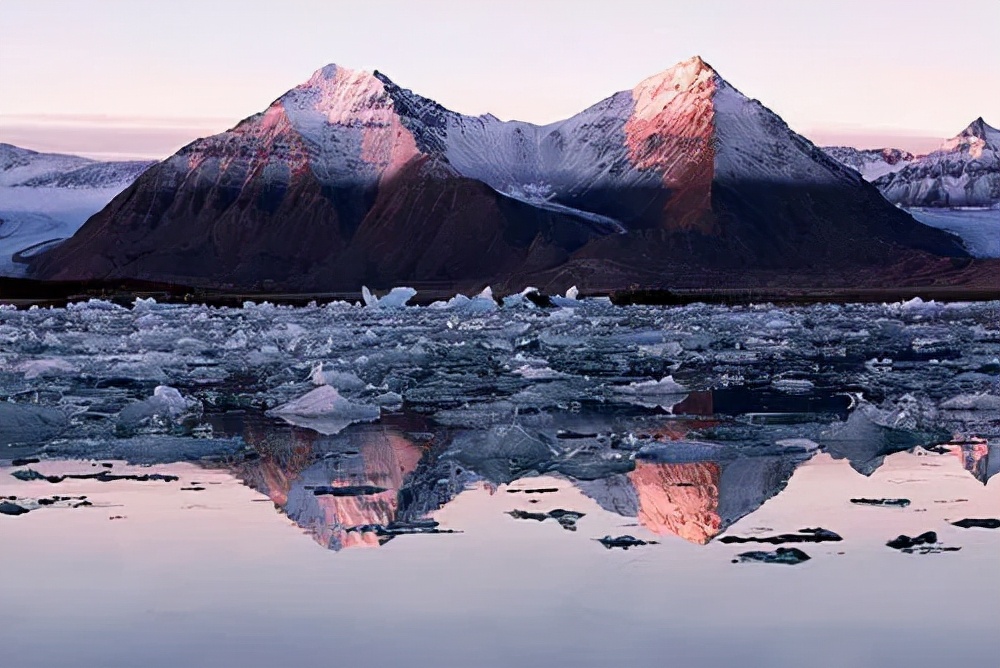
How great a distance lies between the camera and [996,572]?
10.3 m

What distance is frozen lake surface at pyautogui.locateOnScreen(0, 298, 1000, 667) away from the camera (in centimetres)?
870

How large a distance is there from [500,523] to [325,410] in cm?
866

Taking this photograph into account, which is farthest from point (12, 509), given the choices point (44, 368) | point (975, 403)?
point (44, 368)

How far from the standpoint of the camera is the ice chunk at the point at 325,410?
66.3 ft

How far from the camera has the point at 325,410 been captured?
67.1 ft

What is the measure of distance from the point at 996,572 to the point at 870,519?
2.09 meters

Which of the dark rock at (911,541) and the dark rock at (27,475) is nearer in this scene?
the dark rock at (911,541)

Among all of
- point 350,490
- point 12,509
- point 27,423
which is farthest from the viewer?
point 27,423

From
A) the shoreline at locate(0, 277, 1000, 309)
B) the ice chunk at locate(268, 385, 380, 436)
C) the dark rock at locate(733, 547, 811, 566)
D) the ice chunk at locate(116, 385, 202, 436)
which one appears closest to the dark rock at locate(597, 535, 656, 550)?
the dark rock at locate(733, 547, 811, 566)

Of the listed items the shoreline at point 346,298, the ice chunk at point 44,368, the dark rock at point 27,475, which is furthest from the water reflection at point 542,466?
the shoreline at point 346,298

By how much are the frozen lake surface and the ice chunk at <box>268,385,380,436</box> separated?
4cm

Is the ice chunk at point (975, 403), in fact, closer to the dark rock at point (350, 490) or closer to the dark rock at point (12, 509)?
the dark rock at point (350, 490)

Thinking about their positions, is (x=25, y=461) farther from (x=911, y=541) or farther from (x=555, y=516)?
(x=911, y=541)

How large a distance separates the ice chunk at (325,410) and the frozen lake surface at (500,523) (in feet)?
0.14
